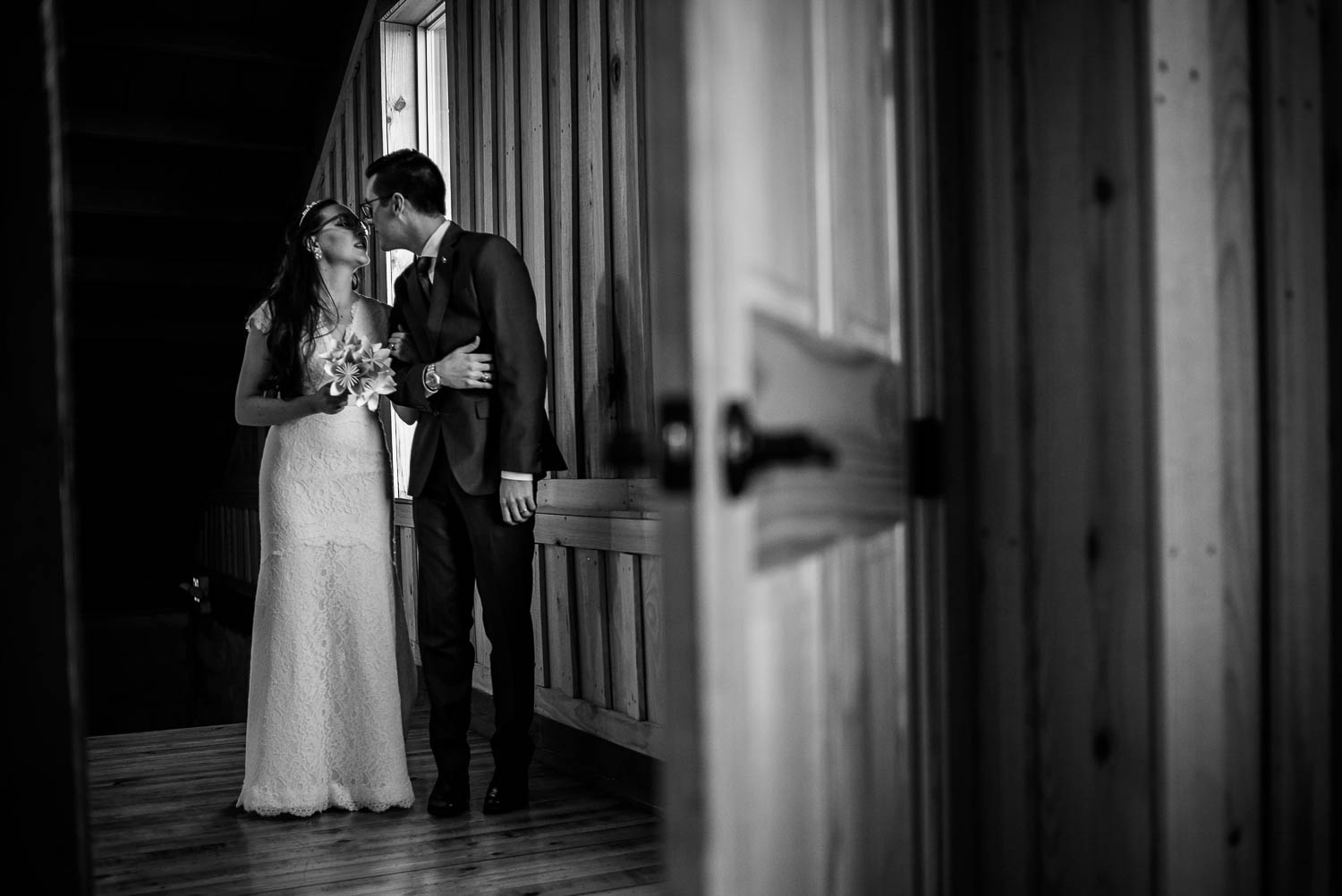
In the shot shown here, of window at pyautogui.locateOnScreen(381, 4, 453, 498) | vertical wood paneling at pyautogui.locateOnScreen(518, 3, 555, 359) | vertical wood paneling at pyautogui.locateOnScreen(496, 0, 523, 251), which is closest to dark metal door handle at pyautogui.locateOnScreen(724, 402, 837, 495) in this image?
vertical wood paneling at pyautogui.locateOnScreen(518, 3, 555, 359)

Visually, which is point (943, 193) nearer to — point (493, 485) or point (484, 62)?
point (493, 485)

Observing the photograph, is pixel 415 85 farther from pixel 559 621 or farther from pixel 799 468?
pixel 799 468

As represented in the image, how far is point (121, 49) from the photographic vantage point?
18.1ft

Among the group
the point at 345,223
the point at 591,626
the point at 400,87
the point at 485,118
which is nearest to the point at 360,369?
the point at 345,223

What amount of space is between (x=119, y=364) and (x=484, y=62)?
4797 mm

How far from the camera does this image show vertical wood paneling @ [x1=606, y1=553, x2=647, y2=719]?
10.7 feet

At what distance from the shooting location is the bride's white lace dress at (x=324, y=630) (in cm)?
320

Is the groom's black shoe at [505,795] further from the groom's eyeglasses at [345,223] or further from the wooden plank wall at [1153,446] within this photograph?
the wooden plank wall at [1153,446]

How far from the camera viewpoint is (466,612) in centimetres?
322

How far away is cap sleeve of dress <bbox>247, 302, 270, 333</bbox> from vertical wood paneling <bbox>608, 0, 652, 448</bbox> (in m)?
0.99

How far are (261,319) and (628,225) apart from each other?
3.56ft

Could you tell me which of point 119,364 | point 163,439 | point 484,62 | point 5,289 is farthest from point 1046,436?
point 163,439

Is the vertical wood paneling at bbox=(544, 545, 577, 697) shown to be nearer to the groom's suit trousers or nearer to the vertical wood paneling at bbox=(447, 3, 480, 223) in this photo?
the groom's suit trousers

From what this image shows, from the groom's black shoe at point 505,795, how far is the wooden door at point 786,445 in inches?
69.7
